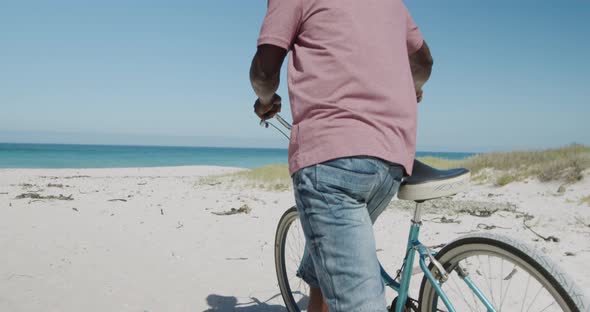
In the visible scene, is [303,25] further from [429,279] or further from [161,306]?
[161,306]

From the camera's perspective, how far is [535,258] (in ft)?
5.06

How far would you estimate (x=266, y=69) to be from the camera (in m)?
1.72

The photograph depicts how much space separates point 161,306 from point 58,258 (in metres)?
1.75

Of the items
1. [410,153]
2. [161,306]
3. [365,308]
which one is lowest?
[161,306]

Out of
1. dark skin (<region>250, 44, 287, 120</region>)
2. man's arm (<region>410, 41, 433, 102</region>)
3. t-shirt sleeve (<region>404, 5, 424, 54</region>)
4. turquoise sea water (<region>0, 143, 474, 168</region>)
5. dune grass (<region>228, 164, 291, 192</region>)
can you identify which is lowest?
turquoise sea water (<region>0, 143, 474, 168</region>)

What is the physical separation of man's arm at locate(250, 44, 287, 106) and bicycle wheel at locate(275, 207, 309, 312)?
1.33 metres

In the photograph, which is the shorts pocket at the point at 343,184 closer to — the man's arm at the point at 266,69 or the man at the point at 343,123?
the man at the point at 343,123

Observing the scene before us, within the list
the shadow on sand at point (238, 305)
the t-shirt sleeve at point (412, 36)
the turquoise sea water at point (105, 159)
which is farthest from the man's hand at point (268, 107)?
the turquoise sea water at point (105, 159)

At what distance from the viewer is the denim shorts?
1.54 metres

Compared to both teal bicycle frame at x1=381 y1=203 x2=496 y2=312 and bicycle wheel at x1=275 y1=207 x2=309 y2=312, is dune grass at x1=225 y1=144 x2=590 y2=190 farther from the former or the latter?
teal bicycle frame at x1=381 y1=203 x2=496 y2=312

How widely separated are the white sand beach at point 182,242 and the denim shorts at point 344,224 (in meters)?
2.00

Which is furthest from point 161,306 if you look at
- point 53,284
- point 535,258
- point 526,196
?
point 526,196

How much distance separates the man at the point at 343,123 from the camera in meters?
1.53

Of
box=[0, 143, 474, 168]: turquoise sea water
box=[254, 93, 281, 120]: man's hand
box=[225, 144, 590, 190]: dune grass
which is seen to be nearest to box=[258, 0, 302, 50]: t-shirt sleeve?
box=[254, 93, 281, 120]: man's hand
